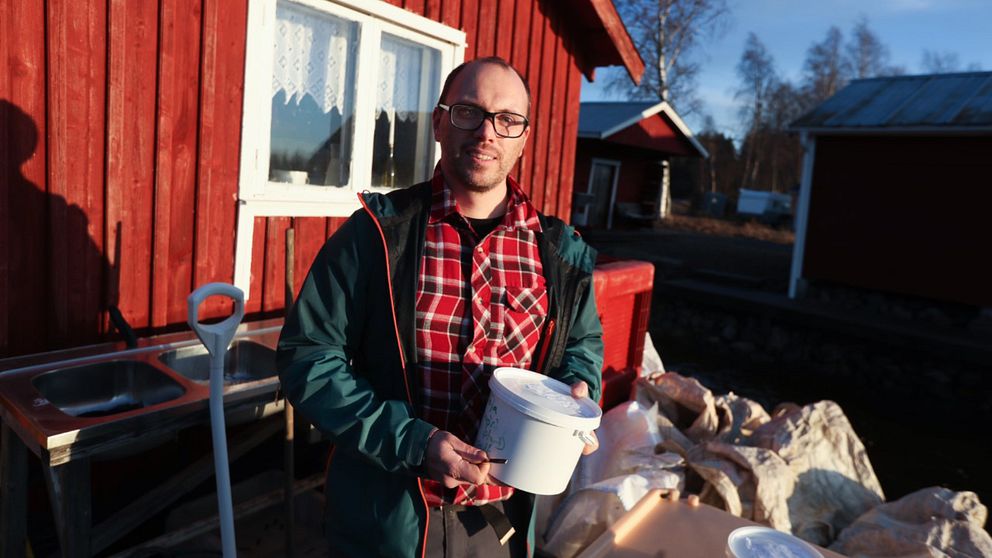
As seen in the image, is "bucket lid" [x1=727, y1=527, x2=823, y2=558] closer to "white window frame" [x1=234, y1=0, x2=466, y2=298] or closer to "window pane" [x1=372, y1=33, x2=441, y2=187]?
"white window frame" [x1=234, y1=0, x2=466, y2=298]

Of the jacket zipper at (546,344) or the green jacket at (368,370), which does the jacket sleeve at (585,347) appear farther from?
the green jacket at (368,370)

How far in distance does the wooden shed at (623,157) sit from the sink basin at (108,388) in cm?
1469

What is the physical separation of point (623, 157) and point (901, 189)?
31.7ft

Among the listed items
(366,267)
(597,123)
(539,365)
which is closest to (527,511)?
(539,365)

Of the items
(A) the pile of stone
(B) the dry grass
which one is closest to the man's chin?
(A) the pile of stone

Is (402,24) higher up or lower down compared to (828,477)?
higher up

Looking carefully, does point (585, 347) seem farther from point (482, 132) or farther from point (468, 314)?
point (482, 132)

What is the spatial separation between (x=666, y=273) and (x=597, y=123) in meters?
5.37

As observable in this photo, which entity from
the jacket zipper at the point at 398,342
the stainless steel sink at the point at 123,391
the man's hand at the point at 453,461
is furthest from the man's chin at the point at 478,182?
the stainless steel sink at the point at 123,391

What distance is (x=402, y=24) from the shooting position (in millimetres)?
4285

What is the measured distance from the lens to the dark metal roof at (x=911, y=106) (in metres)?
10.2

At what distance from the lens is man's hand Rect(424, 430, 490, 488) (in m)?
1.43

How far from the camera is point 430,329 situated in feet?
5.37

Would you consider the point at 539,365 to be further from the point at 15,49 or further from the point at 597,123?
the point at 597,123
